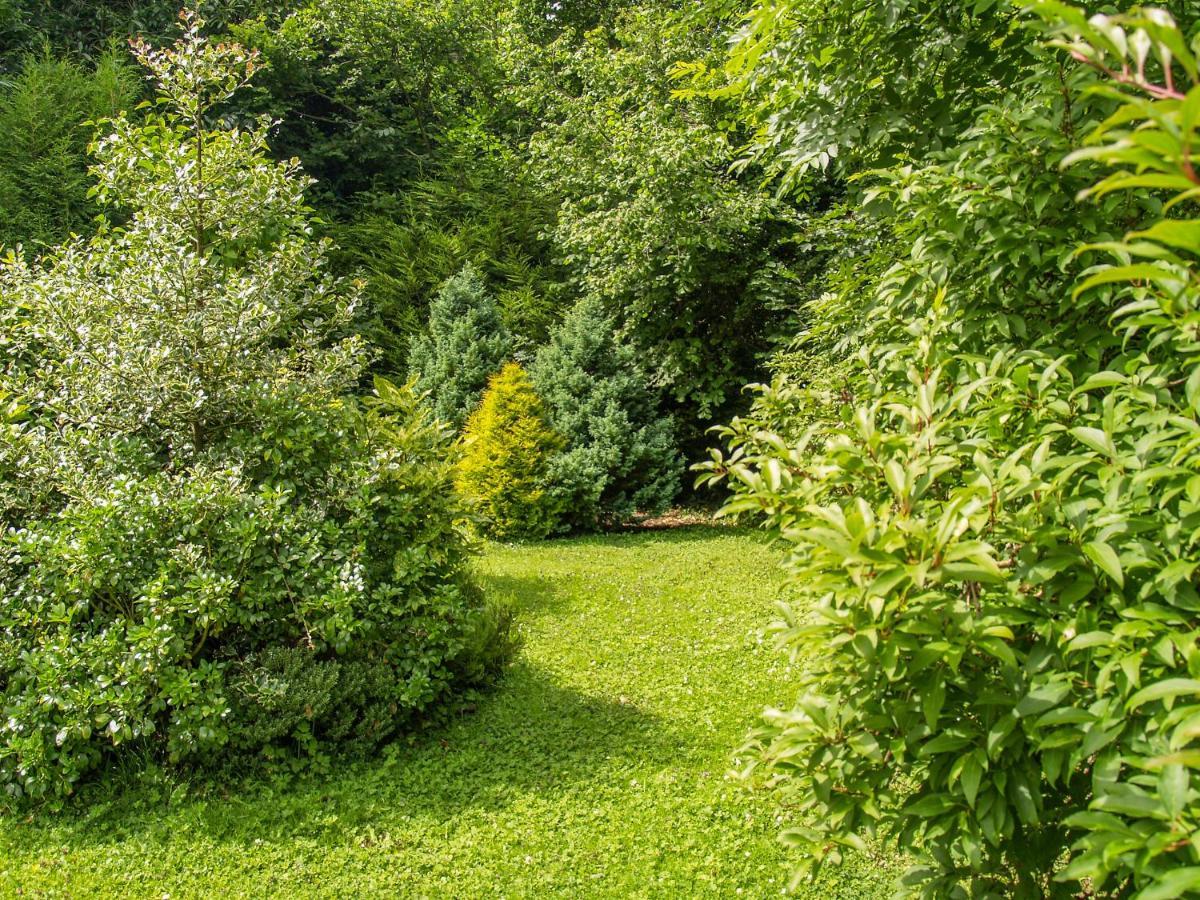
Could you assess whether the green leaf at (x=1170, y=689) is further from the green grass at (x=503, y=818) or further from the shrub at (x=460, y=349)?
the shrub at (x=460, y=349)

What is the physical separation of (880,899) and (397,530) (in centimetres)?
286

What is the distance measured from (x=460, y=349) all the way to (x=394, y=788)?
7.68 metres

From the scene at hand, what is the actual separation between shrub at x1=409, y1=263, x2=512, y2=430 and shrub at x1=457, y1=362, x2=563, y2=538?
90 centimetres

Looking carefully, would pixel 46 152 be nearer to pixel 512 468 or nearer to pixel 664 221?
pixel 512 468

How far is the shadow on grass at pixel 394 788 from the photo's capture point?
11.2 feet

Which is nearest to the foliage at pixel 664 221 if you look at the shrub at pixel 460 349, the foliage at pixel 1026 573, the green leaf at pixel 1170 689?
the shrub at pixel 460 349

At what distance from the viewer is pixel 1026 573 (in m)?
1.61

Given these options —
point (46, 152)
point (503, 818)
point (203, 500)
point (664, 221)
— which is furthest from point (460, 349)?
point (503, 818)

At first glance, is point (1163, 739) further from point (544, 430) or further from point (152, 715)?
point (544, 430)

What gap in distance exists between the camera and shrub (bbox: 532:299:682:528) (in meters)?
9.65

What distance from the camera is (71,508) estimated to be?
379 cm

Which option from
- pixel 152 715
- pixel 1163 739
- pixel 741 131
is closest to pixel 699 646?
pixel 152 715

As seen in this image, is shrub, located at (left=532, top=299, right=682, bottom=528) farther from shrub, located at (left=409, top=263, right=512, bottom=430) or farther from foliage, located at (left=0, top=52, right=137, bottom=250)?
foliage, located at (left=0, top=52, right=137, bottom=250)

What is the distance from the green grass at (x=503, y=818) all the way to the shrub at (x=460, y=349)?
6021mm
